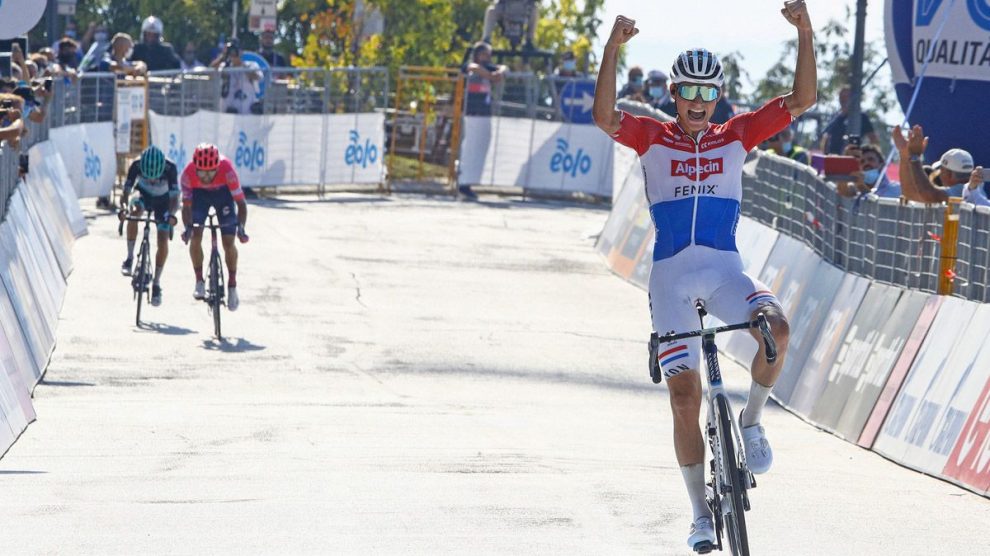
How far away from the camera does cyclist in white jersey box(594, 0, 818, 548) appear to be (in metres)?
8.16

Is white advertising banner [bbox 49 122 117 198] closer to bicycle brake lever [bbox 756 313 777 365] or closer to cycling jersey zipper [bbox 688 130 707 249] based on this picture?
cycling jersey zipper [bbox 688 130 707 249]

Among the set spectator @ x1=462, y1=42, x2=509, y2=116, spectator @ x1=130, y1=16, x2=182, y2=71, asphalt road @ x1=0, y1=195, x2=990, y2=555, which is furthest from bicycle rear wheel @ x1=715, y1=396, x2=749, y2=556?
spectator @ x1=462, y1=42, x2=509, y2=116

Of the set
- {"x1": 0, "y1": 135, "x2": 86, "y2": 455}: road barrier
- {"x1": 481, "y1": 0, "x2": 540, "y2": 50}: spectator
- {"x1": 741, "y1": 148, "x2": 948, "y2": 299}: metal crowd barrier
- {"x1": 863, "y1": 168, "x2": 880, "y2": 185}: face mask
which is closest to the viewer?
{"x1": 0, "y1": 135, "x2": 86, "y2": 455}: road barrier

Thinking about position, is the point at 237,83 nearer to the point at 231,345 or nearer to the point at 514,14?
the point at 514,14

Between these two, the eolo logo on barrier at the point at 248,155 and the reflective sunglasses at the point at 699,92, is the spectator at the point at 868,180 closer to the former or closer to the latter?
the reflective sunglasses at the point at 699,92

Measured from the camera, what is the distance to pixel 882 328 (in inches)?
525

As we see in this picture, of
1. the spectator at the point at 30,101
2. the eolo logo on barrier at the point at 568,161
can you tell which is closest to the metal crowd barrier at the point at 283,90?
the eolo logo on barrier at the point at 568,161

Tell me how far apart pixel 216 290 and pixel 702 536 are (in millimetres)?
10619

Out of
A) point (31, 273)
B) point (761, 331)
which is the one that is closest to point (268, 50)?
point (31, 273)

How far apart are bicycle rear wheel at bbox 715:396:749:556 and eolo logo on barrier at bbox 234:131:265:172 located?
23.4 metres

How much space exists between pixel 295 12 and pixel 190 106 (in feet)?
53.4

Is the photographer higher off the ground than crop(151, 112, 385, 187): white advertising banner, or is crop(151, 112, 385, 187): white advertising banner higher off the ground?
the photographer

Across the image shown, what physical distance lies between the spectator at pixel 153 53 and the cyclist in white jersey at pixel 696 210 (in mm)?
22188

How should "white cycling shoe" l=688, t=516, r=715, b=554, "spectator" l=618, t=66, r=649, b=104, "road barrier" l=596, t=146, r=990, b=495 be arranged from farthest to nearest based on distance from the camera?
"spectator" l=618, t=66, r=649, b=104 < "road barrier" l=596, t=146, r=990, b=495 < "white cycling shoe" l=688, t=516, r=715, b=554
